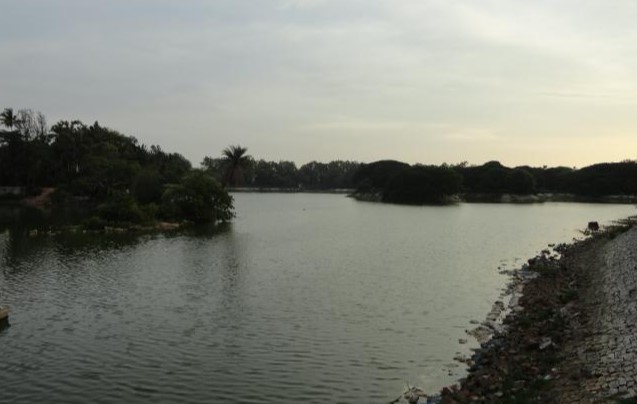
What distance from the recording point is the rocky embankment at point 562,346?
43.1 ft

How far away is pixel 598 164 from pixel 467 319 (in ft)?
609

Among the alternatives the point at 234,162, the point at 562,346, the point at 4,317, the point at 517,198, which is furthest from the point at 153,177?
the point at 517,198

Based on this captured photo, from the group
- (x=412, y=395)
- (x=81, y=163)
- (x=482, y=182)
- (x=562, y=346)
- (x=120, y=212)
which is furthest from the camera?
(x=482, y=182)

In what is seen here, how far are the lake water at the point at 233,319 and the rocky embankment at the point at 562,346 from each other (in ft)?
4.49

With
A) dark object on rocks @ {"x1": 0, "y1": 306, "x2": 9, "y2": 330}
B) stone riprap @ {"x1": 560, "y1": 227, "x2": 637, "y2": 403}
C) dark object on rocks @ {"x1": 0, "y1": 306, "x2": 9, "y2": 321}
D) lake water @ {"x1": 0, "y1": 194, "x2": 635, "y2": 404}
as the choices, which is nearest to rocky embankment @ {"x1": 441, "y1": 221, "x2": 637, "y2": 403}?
stone riprap @ {"x1": 560, "y1": 227, "x2": 637, "y2": 403}

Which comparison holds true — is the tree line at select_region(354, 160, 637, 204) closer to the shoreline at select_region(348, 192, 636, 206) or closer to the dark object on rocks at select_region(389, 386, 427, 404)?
the shoreline at select_region(348, 192, 636, 206)

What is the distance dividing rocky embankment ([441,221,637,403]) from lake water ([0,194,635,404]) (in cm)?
137

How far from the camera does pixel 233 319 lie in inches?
899

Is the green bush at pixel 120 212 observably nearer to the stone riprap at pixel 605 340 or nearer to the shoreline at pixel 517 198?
the stone riprap at pixel 605 340

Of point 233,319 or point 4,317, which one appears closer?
point 4,317

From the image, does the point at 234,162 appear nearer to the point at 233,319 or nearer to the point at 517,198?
the point at 233,319

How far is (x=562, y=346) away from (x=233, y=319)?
12278mm

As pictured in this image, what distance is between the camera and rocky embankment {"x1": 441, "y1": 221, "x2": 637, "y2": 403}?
13.1m

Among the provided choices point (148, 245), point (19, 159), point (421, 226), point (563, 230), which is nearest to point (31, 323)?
point (148, 245)
